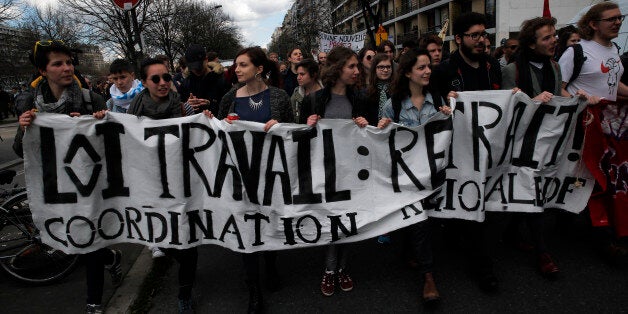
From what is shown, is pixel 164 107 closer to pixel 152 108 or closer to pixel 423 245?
pixel 152 108

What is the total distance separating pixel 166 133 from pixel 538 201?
2.91 meters

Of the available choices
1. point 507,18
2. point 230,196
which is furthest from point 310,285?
point 507,18

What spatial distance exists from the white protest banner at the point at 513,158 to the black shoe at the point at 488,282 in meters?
0.43

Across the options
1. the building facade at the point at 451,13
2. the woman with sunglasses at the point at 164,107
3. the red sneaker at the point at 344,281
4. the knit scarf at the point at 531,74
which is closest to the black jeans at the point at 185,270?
the woman with sunglasses at the point at 164,107

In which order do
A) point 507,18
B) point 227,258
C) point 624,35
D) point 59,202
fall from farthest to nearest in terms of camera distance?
1. point 507,18
2. point 624,35
3. point 227,258
4. point 59,202

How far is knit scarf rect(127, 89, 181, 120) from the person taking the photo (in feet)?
10.4

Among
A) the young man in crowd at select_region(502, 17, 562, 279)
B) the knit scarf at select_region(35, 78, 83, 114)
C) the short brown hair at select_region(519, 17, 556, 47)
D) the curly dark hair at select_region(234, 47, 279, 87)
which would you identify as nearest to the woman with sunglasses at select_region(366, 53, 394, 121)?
the curly dark hair at select_region(234, 47, 279, 87)

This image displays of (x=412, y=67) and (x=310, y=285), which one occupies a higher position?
(x=412, y=67)

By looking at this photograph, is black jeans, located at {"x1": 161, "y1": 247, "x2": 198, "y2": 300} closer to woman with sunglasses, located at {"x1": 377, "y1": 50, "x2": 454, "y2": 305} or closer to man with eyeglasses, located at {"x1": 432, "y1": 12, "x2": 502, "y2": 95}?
woman with sunglasses, located at {"x1": 377, "y1": 50, "x2": 454, "y2": 305}

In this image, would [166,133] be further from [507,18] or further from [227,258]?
[507,18]

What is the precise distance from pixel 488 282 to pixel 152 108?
2.82m

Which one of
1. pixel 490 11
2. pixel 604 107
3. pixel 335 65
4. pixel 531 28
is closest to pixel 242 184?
pixel 335 65

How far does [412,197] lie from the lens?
314cm

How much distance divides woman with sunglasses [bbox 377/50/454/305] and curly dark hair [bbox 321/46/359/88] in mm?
426
